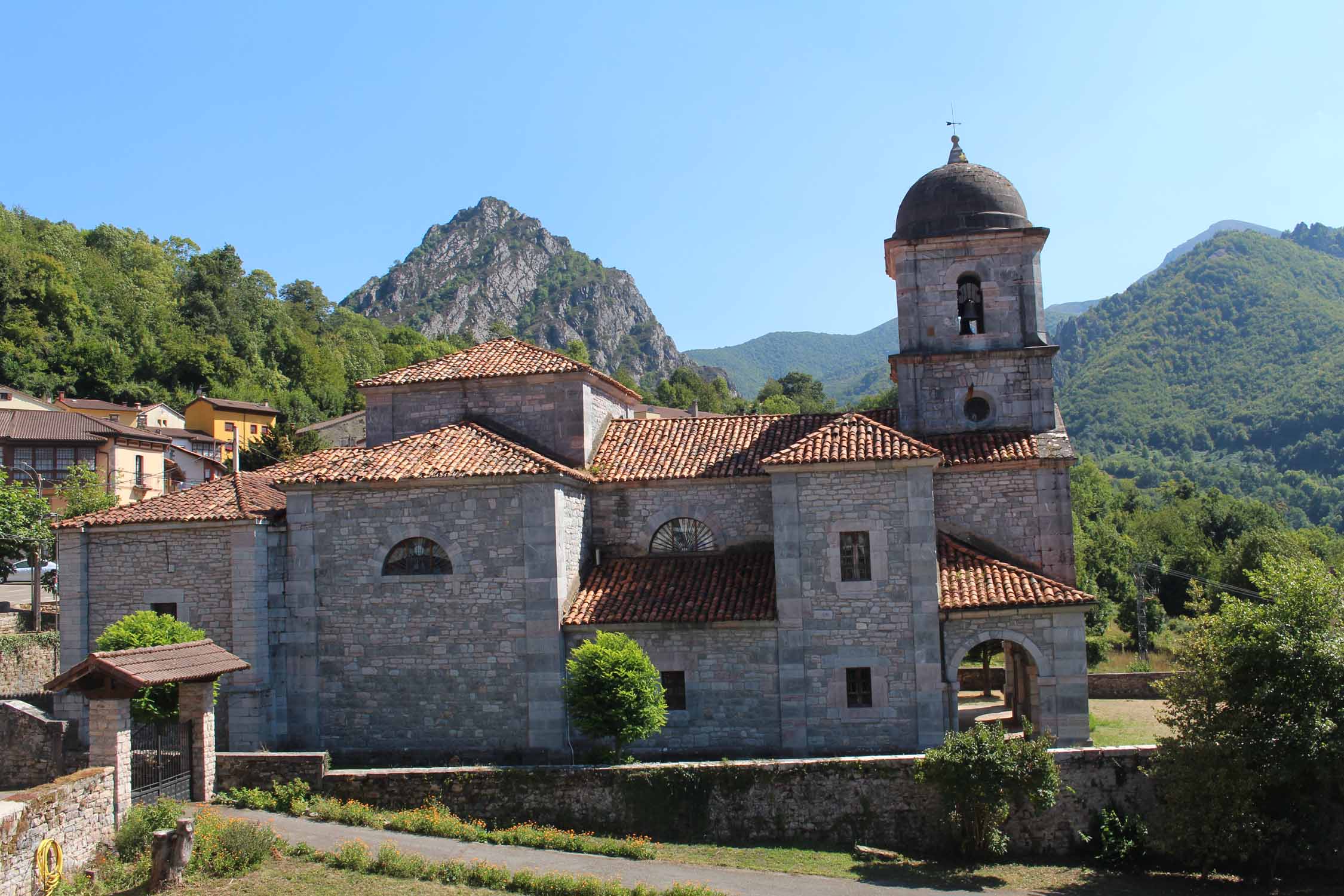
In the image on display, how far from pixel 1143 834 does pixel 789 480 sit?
8.85 metres

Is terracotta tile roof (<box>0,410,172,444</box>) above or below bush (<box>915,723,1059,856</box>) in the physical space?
above

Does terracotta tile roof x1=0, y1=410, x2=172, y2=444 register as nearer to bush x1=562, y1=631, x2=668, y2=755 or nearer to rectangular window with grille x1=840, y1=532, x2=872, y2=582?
bush x1=562, y1=631, x2=668, y2=755

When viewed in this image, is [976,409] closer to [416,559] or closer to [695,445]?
[695,445]

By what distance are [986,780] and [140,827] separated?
12719 mm

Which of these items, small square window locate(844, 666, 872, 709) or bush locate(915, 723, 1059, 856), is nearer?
bush locate(915, 723, 1059, 856)

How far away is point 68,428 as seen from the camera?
5250 cm

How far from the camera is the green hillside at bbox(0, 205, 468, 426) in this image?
7575 centimetres

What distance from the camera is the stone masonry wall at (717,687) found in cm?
2045

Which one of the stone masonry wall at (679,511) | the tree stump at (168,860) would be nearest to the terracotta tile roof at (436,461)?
the stone masonry wall at (679,511)

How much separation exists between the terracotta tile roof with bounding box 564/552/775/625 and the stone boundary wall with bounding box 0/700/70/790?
984 centimetres

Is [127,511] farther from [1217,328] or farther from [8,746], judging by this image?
[1217,328]

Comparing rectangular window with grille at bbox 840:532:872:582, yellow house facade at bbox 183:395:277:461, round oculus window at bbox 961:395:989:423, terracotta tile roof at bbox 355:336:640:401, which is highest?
yellow house facade at bbox 183:395:277:461

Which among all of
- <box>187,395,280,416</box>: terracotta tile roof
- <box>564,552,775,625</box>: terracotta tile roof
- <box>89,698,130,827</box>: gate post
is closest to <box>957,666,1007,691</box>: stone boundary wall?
<box>564,552,775,625</box>: terracotta tile roof

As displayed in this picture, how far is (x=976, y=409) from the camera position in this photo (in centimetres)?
2481
